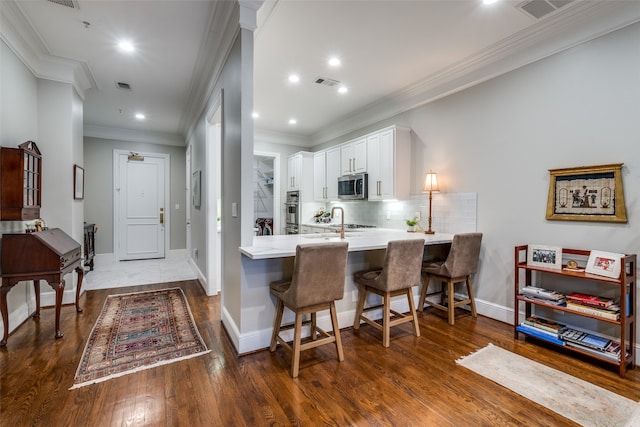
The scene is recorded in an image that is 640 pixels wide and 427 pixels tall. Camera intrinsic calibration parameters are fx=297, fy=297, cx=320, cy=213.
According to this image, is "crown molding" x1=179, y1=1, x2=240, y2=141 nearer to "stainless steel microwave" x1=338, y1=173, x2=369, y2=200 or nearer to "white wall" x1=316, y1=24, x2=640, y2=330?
"stainless steel microwave" x1=338, y1=173, x2=369, y2=200

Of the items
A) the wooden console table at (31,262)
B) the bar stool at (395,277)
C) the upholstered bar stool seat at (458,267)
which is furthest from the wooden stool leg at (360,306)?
the wooden console table at (31,262)

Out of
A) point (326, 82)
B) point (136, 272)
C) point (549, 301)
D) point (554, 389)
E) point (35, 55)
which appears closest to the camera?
point (554, 389)

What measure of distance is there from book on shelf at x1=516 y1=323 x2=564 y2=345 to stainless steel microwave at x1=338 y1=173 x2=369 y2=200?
102 inches

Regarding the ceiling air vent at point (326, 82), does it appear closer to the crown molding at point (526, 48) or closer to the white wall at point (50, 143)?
the crown molding at point (526, 48)

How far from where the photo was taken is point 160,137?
6652mm

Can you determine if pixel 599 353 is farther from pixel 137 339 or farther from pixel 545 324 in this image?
pixel 137 339

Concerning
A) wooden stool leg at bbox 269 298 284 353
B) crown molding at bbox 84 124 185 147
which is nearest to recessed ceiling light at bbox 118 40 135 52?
wooden stool leg at bbox 269 298 284 353

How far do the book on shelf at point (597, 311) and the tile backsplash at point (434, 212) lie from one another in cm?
120

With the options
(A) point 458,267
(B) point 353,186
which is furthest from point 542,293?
(B) point 353,186

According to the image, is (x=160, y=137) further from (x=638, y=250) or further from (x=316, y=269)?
(x=638, y=250)

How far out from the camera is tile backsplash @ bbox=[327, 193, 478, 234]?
3.46 metres

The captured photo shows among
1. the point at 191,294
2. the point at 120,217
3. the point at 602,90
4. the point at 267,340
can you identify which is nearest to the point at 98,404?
the point at 267,340

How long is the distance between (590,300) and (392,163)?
8.20 feet

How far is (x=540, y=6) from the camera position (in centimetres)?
239
